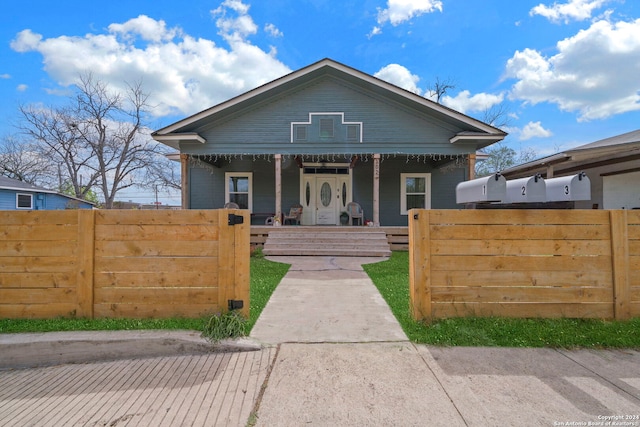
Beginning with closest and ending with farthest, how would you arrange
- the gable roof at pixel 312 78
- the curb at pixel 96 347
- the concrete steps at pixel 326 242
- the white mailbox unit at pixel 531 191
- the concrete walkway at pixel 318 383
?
1. the concrete walkway at pixel 318 383
2. the curb at pixel 96 347
3. the white mailbox unit at pixel 531 191
4. the concrete steps at pixel 326 242
5. the gable roof at pixel 312 78

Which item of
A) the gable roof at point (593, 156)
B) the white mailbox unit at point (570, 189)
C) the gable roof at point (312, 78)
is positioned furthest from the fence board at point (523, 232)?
the gable roof at point (312, 78)

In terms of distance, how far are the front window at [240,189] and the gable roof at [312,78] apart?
244 centimetres

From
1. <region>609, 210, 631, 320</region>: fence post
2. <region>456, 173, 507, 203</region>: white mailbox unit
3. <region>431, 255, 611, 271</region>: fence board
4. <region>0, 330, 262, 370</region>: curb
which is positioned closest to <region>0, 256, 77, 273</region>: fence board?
<region>0, 330, 262, 370</region>: curb

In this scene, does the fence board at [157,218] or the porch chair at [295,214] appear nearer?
the fence board at [157,218]

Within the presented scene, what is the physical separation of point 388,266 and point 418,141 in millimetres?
6103

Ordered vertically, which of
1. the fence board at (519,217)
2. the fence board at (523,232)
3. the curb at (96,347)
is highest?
the fence board at (519,217)

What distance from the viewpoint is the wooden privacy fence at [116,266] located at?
346cm

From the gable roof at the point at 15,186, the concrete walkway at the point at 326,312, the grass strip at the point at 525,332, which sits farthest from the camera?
the gable roof at the point at 15,186

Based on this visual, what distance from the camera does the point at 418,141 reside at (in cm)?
1134

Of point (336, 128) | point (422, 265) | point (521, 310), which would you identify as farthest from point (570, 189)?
point (336, 128)

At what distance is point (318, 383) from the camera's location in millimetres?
2479

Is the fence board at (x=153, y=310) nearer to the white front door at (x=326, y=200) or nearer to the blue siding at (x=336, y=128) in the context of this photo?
the blue siding at (x=336, y=128)

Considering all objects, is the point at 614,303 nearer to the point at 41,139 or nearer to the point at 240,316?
the point at 240,316

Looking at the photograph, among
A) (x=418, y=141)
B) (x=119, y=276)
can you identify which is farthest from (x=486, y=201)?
(x=418, y=141)
